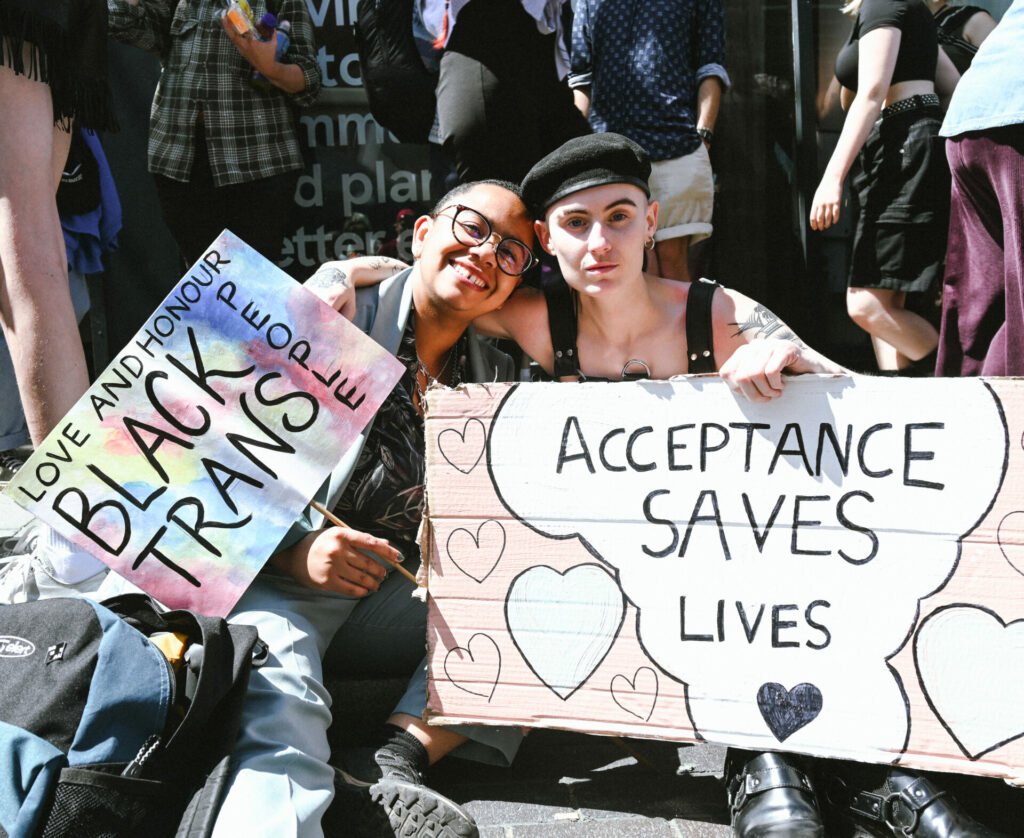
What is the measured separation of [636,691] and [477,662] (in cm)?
31

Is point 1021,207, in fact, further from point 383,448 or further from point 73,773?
point 73,773

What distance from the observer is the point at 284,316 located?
1932mm

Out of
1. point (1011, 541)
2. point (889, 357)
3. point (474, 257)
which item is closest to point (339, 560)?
point (474, 257)

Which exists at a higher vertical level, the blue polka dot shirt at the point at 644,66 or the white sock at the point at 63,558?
the blue polka dot shirt at the point at 644,66

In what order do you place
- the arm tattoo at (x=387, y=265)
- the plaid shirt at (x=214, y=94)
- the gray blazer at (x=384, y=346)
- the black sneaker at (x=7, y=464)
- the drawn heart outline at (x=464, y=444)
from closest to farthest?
the drawn heart outline at (x=464, y=444) → the gray blazer at (x=384, y=346) → the arm tattoo at (x=387, y=265) → the black sneaker at (x=7, y=464) → the plaid shirt at (x=214, y=94)

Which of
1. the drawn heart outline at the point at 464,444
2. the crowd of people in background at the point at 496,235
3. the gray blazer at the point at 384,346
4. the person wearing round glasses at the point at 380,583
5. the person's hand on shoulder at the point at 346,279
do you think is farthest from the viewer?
the person's hand on shoulder at the point at 346,279

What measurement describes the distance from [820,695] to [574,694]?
0.44 metres

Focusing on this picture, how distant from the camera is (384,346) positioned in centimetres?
222

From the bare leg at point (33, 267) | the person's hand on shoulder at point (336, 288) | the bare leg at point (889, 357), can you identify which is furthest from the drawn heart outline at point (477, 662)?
the bare leg at point (889, 357)

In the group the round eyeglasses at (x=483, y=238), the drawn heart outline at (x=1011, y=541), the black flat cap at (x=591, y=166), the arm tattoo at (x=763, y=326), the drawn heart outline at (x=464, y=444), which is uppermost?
the black flat cap at (x=591, y=166)

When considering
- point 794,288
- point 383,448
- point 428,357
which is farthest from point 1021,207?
point 794,288

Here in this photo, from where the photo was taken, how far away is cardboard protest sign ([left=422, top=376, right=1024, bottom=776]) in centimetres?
161

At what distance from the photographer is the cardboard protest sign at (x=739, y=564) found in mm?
1607

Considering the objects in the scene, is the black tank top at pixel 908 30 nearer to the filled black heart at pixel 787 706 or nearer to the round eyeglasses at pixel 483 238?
the round eyeglasses at pixel 483 238
